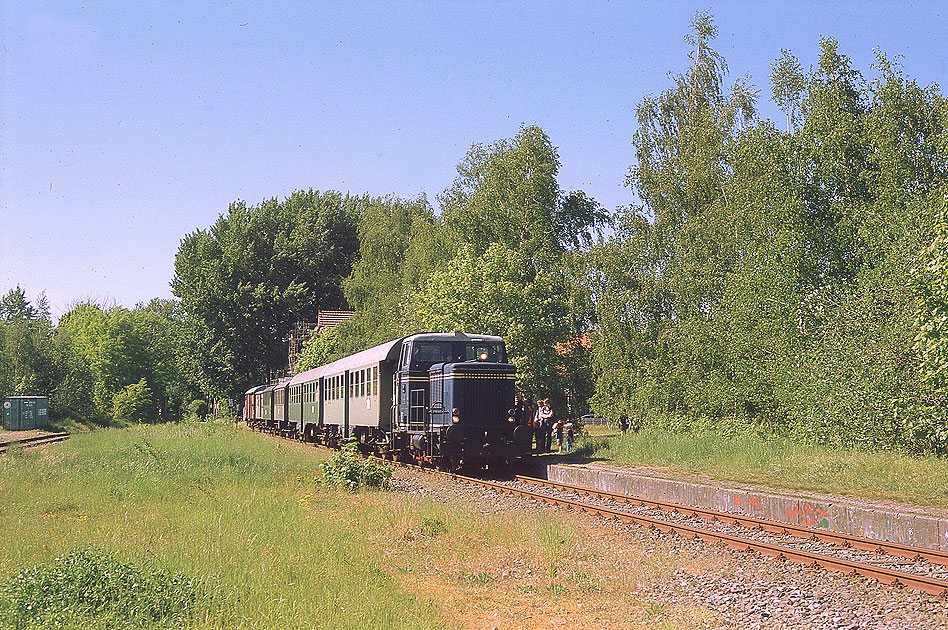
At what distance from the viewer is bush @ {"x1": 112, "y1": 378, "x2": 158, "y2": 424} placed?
229 feet

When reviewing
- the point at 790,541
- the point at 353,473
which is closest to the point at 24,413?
the point at 353,473

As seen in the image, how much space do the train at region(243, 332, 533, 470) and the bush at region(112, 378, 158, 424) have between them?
50074 mm

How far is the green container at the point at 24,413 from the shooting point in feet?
165

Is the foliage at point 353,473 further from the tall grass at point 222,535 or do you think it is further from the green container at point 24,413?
the green container at point 24,413

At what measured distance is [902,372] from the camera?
20.3m

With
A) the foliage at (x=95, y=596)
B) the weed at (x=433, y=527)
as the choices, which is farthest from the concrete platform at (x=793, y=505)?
the foliage at (x=95, y=596)

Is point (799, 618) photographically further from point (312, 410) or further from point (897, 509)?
point (312, 410)

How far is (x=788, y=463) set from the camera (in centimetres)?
1883

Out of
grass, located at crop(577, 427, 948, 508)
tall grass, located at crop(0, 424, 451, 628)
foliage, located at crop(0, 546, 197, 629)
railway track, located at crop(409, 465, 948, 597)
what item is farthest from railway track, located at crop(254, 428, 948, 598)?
foliage, located at crop(0, 546, 197, 629)

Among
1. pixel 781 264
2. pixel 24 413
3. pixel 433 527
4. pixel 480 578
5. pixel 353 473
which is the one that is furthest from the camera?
pixel 24 413

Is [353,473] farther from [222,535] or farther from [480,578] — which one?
[480,578]

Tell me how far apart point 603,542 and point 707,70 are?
2978 centimetres

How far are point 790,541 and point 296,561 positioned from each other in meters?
6.52

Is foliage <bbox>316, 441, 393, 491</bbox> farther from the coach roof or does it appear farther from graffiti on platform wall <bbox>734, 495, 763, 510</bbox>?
graffiti on platform wall <bbox>734, 495, 763, 510</bbox>
